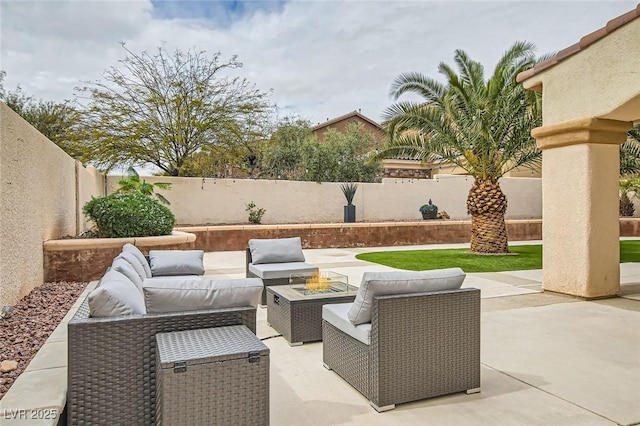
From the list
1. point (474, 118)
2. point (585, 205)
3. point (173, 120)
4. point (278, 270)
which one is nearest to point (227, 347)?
point (278, 270)

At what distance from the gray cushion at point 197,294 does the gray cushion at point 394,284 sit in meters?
0.78

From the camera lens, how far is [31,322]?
4.61 metres

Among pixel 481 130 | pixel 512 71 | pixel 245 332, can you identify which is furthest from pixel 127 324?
pixel 512 71

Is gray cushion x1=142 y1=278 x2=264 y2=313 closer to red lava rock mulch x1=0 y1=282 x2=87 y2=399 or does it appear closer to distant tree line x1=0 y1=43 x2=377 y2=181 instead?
red lava rock mulch x1=0 y1=282 x2=87 y2=399

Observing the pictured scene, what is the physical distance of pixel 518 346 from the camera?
176 inches

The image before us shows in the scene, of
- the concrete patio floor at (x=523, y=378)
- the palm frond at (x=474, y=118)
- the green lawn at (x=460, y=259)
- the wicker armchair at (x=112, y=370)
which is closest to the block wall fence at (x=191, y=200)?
the green lawn at (x=460, y=259)

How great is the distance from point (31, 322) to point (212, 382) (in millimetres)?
3345

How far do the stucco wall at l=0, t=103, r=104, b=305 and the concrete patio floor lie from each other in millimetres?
2999

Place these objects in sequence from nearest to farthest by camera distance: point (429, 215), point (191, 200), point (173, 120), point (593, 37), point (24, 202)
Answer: point (24, 202) < point (593, 37) < point (191, 200) < point (173, 120) < point (429, 215)

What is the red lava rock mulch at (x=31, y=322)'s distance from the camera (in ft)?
11.7

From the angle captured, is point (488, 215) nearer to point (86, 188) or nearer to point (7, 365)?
point (86, 188)

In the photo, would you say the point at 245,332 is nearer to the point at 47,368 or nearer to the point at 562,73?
the point at 47,368

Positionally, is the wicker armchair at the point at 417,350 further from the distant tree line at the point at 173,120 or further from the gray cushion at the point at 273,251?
the distant tree line at the point at 173,120

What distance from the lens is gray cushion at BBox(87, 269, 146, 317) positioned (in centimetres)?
267
